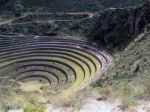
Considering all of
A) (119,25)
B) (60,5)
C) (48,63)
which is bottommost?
(48,63)

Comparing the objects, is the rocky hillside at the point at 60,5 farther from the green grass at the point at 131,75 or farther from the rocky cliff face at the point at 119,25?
the green grass at the point at 131,75

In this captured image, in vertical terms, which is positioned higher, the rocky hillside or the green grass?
the rocky hillside

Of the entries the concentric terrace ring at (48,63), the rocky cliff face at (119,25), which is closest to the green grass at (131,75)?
the concentric terrace ring at (48,63)

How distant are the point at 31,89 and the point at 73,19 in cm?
1848

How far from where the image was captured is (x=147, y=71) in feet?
90.5

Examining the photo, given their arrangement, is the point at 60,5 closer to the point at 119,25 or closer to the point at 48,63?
the point at 119,25

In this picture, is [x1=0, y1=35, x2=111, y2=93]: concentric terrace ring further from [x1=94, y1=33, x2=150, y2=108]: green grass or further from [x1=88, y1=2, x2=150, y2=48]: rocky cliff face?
[x1=94, y1=33, x2=150, y2=108]: green grass

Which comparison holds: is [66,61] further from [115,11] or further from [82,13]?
[82,13]

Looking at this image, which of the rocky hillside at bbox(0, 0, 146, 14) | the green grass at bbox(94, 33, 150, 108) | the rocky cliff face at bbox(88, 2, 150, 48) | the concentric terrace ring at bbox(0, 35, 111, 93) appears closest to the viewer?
the green grass at bbox(94, 33, 150, 108)

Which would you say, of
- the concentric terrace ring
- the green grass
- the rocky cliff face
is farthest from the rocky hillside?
the green grass

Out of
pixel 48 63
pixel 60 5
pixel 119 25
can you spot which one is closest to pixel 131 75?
pixel 48 63

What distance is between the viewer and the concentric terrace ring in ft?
127

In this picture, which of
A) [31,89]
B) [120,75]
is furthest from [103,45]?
[120,75]

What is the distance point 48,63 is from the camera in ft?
142
